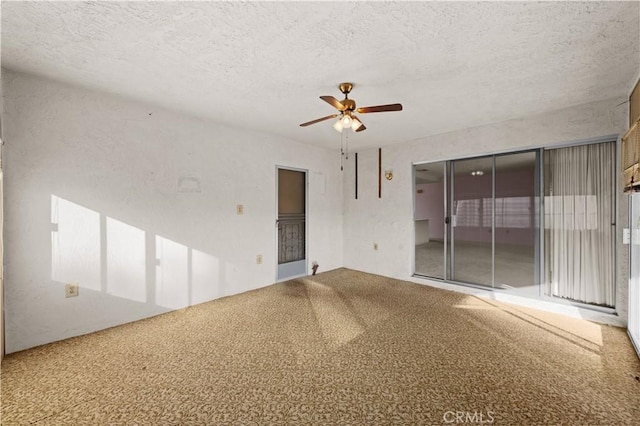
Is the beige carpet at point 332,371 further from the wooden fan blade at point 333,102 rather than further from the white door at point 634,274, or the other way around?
the wooden fan blade at point 333,102

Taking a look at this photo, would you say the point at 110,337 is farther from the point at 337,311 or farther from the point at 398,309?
the point at 398,309

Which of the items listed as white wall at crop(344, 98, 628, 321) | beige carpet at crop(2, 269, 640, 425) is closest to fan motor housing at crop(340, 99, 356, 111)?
beige carpet at crop(2, 269, 640, 425)

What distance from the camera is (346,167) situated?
572cm

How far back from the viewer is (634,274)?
2559 millimetres

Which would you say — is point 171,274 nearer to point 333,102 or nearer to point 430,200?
point 333,102

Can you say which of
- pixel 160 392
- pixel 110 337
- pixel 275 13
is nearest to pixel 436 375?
pixel 160 392

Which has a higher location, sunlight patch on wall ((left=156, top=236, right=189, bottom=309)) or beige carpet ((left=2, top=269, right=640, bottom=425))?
sunlight patch on wall ((left=156, top=236, right=189, bottom=309))

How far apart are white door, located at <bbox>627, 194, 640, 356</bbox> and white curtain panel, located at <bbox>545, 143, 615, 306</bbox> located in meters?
0.42

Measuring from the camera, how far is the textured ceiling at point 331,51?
1663 mm

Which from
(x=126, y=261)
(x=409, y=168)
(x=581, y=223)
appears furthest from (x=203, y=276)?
(x=581, y=223)

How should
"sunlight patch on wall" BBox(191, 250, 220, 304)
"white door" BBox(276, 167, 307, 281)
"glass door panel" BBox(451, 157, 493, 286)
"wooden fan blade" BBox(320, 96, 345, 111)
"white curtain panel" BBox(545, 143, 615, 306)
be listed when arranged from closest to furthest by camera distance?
"wooden fan blade" BBox(320, 96, 345, 111)
"white curtain panel" BBox(545, 143, 615, 306)
"sunlight patch on wall" BBox(191, 250, 220, 304)
"glass door panel" BBox(451, 157, 493, 286)
"white door" BBox(276, 167, 307, 281)

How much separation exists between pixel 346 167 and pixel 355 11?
4100 millimetres

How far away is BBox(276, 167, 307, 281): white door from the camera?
15.3 ft

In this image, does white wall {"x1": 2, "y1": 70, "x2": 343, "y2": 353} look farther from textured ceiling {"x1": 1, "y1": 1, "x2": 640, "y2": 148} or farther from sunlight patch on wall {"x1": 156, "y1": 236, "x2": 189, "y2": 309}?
textured ceiling {"x1": 1, "y1": 1, "x2": 640, "y2": 148}
